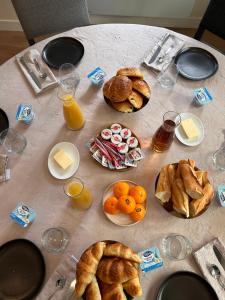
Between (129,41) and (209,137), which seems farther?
(129,41)

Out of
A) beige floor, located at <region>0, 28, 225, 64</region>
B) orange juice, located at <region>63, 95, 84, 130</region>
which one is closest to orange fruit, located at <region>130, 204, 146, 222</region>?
orange juice, located at <region>63, 95, 84, 130</region>

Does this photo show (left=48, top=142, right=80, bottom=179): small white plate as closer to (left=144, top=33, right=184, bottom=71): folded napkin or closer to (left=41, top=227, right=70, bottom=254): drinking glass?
(left=41, top=227, right=70, bottom=254): drinking glass

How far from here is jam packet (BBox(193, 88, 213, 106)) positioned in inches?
48.1

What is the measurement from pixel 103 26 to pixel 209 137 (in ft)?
2.62

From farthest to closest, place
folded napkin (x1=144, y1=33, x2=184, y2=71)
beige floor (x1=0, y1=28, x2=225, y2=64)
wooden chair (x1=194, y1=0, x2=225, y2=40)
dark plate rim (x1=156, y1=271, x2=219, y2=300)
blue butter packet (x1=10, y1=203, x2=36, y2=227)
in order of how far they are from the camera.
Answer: beige floor (x1=0, y1=28, x2=225, y2=64)
wooden chair (x1=194, y1=0, x2=225, y2=40)
folded napkin (x1=144, y1=33, x2=184, y2=71)
blue butter packet (x1=10, y1=203, x2=36, y2=227)
dark plate rim (x1=156, y1=271, x2=219, y2=300)

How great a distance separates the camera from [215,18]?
155 cm

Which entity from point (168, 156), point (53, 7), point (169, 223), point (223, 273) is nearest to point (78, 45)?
point (53, 7)

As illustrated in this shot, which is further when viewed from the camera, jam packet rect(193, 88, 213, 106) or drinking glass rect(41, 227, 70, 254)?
jam packet rect(193, 88, 213, 106)

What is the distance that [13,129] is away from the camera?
1.17m

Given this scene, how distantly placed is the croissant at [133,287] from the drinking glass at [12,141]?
0.67m

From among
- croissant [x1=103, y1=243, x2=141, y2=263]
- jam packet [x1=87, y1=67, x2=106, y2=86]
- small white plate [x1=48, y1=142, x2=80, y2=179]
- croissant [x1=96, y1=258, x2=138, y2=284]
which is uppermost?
jam packet [x1=87, y1=67, x2=106, y2=86]

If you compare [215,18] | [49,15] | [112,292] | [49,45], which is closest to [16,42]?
[49,15]

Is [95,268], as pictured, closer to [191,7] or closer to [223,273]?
[223,273]

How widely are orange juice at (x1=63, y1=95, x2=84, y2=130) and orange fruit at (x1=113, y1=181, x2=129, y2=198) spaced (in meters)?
0.33
